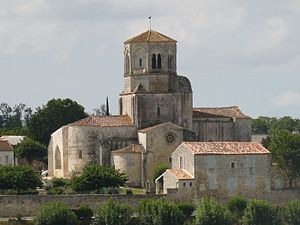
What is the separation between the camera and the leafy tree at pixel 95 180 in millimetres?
66438

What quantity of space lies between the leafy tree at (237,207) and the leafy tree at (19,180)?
10497 millimetres

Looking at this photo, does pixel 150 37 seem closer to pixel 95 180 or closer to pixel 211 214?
pixel 95 180

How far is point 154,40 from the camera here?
248 feet

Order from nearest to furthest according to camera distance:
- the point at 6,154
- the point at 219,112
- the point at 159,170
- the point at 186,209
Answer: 1. the point at 186,209
2. the point at 159,170
3. the point at 219,112
4. the point at 6,154

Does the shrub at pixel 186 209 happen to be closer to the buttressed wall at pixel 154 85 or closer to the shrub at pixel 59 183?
the shrub at pixel 59 183

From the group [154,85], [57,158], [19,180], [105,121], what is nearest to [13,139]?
[57,158]

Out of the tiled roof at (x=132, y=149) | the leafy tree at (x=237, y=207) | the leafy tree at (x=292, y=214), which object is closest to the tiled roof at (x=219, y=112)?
the tiled roof at (x=132, y=149)

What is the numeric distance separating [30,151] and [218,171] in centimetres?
2276

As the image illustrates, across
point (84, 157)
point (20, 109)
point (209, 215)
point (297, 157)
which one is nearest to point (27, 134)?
point (84, 157)

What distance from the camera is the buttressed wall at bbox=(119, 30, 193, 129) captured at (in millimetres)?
75000

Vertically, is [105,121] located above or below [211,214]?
above

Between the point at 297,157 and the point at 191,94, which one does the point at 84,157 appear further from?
the point at 297,157

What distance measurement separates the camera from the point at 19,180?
65.2 meters

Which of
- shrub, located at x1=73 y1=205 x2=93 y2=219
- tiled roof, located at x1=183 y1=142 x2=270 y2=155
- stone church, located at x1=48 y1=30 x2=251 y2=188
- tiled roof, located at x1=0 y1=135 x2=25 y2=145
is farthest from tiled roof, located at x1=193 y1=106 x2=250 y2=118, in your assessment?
tiled roof, located at x1=0 y1=135 x2=25 y2=145
